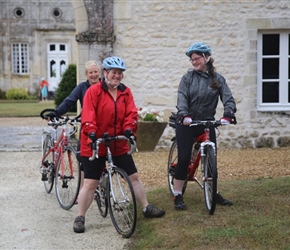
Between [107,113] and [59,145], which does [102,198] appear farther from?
[59,145]

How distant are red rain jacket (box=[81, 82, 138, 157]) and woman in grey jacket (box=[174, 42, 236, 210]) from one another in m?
0.56

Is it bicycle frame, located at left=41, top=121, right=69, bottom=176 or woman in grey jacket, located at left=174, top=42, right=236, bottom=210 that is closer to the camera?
woman in grey jacket, located at left=174, top=42, right=236, bottom=210

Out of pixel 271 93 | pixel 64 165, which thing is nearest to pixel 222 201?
pixel 64 165

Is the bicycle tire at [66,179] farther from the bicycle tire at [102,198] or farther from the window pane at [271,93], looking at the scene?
the window pane at [271,93]

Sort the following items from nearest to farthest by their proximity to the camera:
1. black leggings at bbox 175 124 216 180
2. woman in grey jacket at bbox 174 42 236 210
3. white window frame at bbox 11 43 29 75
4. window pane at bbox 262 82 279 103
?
woman in grey jacket at bbox 174 42 236 210, black leggings at bbox 175 124 216 180, window pane at bbox 262 82 279 103, white window frame at bbox 11 43 29 75

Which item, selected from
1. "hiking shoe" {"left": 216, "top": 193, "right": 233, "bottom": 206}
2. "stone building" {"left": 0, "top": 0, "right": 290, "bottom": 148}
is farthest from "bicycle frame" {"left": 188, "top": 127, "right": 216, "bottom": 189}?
"stone building" {"left": 0, "top": 0, "right": 290, "bottom": 148}

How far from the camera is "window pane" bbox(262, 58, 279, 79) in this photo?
12859 mm

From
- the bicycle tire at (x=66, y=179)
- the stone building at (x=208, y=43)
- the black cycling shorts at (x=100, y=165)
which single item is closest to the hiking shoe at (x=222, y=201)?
the black cycling shorts at (x=100, y=165)

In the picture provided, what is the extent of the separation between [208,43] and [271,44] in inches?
52.1

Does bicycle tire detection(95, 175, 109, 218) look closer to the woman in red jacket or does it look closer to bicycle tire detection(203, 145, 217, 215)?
the woman in red jacket

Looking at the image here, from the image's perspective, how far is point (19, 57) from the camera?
1566 inches

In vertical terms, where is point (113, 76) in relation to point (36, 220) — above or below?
above

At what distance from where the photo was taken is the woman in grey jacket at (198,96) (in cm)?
648

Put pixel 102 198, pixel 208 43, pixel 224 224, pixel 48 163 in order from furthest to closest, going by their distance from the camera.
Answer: pixel 208 43, pixel 48 163, pixel 102 198, pixel 224 224
